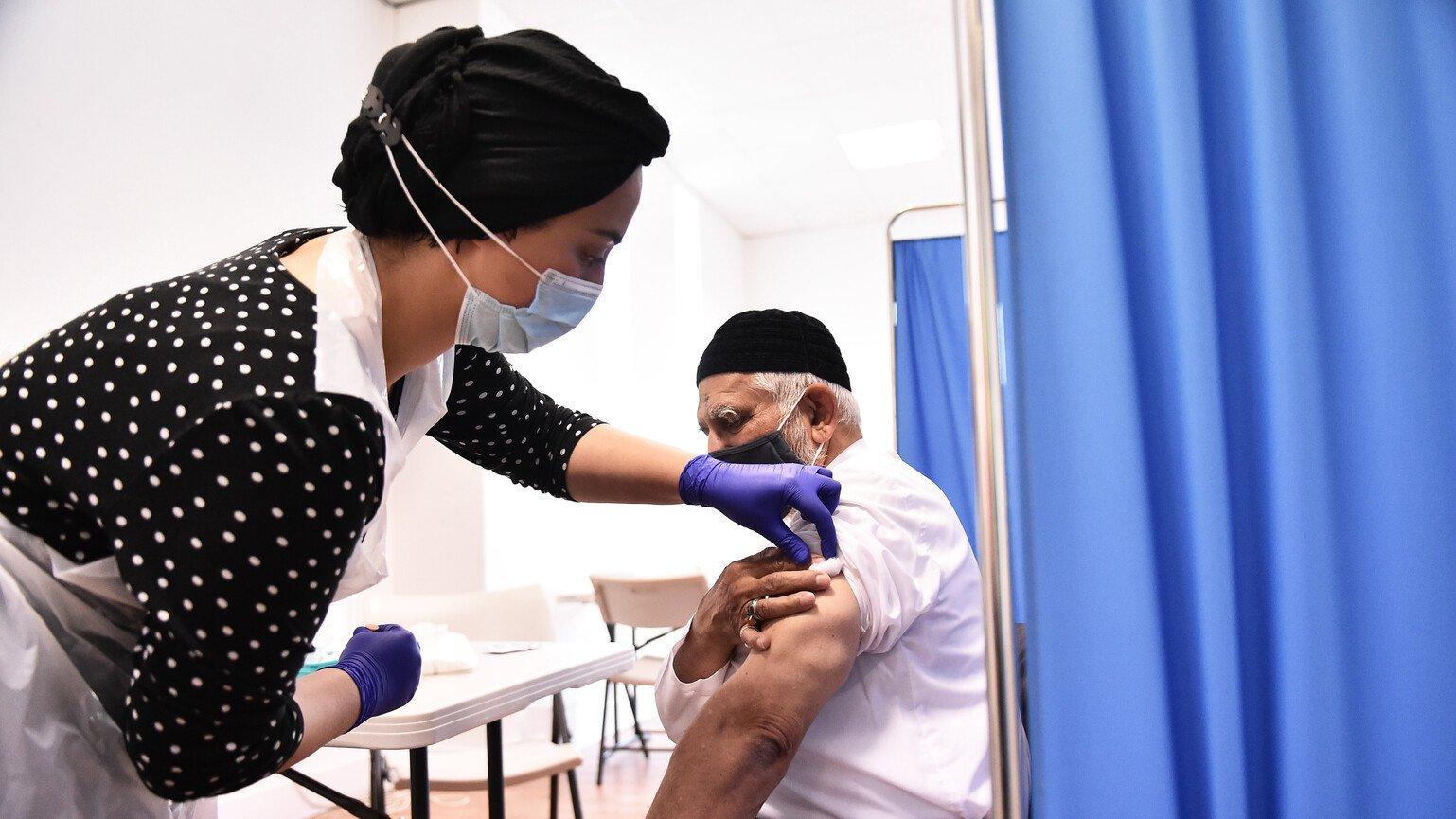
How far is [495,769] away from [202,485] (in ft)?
4.66

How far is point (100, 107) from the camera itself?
9.29ft

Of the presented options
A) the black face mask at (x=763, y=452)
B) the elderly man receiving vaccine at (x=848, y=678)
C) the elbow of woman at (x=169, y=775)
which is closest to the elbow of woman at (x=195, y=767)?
the elbow of woman at (x=169, y=775)

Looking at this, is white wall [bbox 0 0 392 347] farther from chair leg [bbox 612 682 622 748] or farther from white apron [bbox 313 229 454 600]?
chair leg [bbox 612 682 622 748]

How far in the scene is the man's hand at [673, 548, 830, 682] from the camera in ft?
3.79

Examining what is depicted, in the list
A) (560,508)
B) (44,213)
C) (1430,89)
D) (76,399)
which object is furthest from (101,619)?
(560,508)

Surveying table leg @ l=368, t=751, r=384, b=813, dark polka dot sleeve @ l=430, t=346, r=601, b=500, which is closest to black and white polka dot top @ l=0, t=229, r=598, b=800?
dark polka dot sleeve @ l=430, t=346, r=601, b=500

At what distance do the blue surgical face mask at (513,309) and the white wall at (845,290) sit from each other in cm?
574

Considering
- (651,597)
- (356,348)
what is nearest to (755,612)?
(356,348)

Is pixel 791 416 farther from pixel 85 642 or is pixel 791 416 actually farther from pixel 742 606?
pixel 85 642

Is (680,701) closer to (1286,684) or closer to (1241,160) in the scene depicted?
(1286,684)

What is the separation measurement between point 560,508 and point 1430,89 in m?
4.30

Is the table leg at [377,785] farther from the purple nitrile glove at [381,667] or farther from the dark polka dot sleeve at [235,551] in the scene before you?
the dark polka dot sleeve at [235,551]

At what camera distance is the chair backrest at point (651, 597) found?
12.1 feet

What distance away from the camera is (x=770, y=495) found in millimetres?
1222
